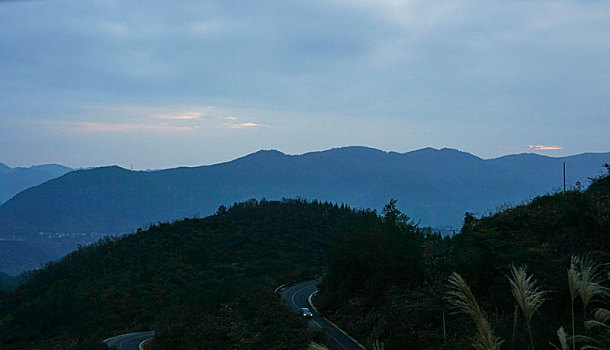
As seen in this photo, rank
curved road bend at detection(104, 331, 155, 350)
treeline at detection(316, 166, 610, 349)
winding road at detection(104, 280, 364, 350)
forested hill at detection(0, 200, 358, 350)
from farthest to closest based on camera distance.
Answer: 1. curved road bend at detection(104, 331, 155, 350)
2. forested hill at detection(0, 200, 358, 350)
3. winding road at detection(104, 280, 364, 350)
4. treeline at detection(316, 166, 610, 349)

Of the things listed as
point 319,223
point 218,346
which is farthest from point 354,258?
point 319,223

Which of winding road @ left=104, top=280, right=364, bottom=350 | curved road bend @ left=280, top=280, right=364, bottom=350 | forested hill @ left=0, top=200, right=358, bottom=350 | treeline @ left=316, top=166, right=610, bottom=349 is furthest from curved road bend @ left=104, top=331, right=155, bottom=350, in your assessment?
treeline @ left=316, top=166, right=610, bottom=349

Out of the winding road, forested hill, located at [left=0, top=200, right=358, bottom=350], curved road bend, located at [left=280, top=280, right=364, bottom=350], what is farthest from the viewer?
forested hill, located at [left=0, top=200, right=358, bottom=350]

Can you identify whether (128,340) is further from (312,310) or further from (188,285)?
(312,310)

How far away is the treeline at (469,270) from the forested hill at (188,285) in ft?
15.0

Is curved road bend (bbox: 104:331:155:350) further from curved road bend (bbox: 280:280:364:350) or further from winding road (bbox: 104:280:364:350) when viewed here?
curved road bend (bbox: 280:280:364:350)

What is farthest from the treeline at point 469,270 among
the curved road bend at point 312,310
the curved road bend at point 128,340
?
the curved road bend at point 128,340

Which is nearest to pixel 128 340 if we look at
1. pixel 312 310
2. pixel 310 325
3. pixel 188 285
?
pixel 188 285

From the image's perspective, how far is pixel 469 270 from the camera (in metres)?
20.3

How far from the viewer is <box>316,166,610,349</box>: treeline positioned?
16.0 meters

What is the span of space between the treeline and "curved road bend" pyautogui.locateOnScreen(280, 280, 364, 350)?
2.46 feet

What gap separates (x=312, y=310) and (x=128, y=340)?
1658 centimetres

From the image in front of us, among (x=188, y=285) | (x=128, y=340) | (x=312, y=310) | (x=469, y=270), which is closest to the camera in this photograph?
(x=469, y=270)

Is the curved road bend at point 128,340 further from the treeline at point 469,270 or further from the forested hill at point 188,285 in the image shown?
the treeline at point 469,270
